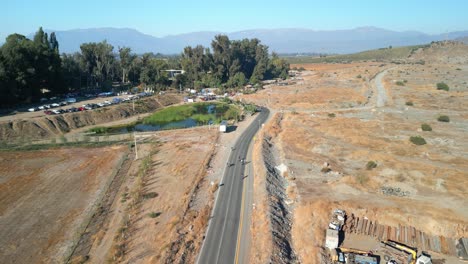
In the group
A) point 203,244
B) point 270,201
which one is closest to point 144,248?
point 203,244

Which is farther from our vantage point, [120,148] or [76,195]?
[120,148]

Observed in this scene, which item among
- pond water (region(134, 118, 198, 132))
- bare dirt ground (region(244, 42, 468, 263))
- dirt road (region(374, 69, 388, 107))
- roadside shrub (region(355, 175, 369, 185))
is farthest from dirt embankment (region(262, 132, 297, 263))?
dirt road (region(374, 69, 388, 107))

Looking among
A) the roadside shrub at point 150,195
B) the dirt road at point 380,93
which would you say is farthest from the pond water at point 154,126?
the dirt road at point 380,93

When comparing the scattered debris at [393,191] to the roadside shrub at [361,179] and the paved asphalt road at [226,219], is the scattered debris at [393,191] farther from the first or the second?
the paved asphalt road at [226,219]

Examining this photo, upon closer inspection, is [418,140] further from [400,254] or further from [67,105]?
[67,105]

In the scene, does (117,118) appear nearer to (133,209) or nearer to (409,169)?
(133,209)

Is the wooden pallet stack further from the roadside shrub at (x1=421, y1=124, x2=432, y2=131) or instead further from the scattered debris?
the roadside shrub at (x1=421, y1=124, x2=432, y2=131)
